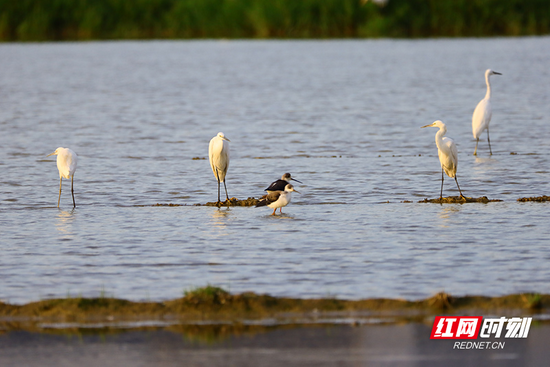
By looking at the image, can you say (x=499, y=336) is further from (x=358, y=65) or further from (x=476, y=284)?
(x=358, y=65)

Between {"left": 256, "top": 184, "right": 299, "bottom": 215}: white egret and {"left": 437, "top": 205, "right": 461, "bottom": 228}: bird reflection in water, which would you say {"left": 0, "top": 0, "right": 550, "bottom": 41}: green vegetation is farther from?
{"left": 256, "top": 184, "right": 299, "bottom": 215}: white egret

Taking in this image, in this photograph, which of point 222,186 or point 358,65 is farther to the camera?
point 358,65

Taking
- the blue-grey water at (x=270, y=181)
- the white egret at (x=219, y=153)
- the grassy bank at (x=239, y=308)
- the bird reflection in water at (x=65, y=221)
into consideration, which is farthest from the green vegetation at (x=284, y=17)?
the grassy bank at (x=239, y=308)

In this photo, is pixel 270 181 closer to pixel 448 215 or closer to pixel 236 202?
pixel 236 202

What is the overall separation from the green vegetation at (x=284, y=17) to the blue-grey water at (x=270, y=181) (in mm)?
16786

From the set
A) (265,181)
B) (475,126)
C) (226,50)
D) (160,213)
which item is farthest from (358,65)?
(160,213)

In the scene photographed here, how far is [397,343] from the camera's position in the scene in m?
6.19

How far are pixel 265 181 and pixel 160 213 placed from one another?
2.80m

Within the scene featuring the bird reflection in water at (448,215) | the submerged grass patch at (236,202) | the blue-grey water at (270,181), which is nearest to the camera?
the blue-grey water at (270,181)

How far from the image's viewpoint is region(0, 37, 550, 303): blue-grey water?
8234mm

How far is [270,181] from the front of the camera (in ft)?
46.0

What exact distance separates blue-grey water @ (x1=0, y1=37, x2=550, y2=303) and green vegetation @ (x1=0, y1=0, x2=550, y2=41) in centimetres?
1679

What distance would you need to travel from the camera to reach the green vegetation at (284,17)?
50406mm

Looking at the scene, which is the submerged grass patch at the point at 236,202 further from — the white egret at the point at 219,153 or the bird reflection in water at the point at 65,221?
the bird reflection in water at the point at 65,221
